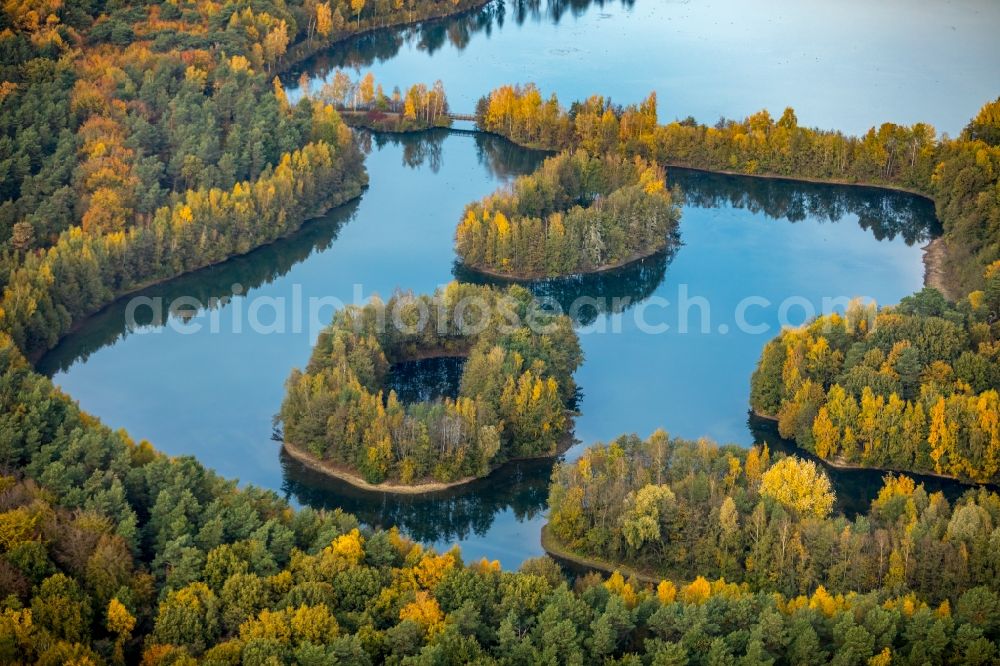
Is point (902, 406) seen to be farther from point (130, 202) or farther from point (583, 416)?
point (130, 202)

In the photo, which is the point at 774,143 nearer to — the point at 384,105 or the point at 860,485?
the point at 384,105

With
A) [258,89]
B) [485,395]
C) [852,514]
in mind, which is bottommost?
[852,514]

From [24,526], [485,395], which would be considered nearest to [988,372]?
[485,395]

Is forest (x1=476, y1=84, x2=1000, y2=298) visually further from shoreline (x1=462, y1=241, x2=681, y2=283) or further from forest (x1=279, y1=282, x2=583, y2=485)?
forest (x1=279, y1=282, x2=583, y2=485)

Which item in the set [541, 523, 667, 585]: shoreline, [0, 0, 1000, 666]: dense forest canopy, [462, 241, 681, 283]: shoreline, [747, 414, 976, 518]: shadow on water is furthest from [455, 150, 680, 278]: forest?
[541, 523, 667, 585]: shoreline

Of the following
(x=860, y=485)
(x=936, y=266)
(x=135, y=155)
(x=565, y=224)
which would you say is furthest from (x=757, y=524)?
(x=135, y=155)

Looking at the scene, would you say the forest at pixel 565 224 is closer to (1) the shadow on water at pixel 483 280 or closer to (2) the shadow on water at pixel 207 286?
(1) the shadow on water at pixel 483 280

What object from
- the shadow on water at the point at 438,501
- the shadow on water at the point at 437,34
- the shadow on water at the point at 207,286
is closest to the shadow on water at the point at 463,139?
the shadow on water at the point at 207,286
